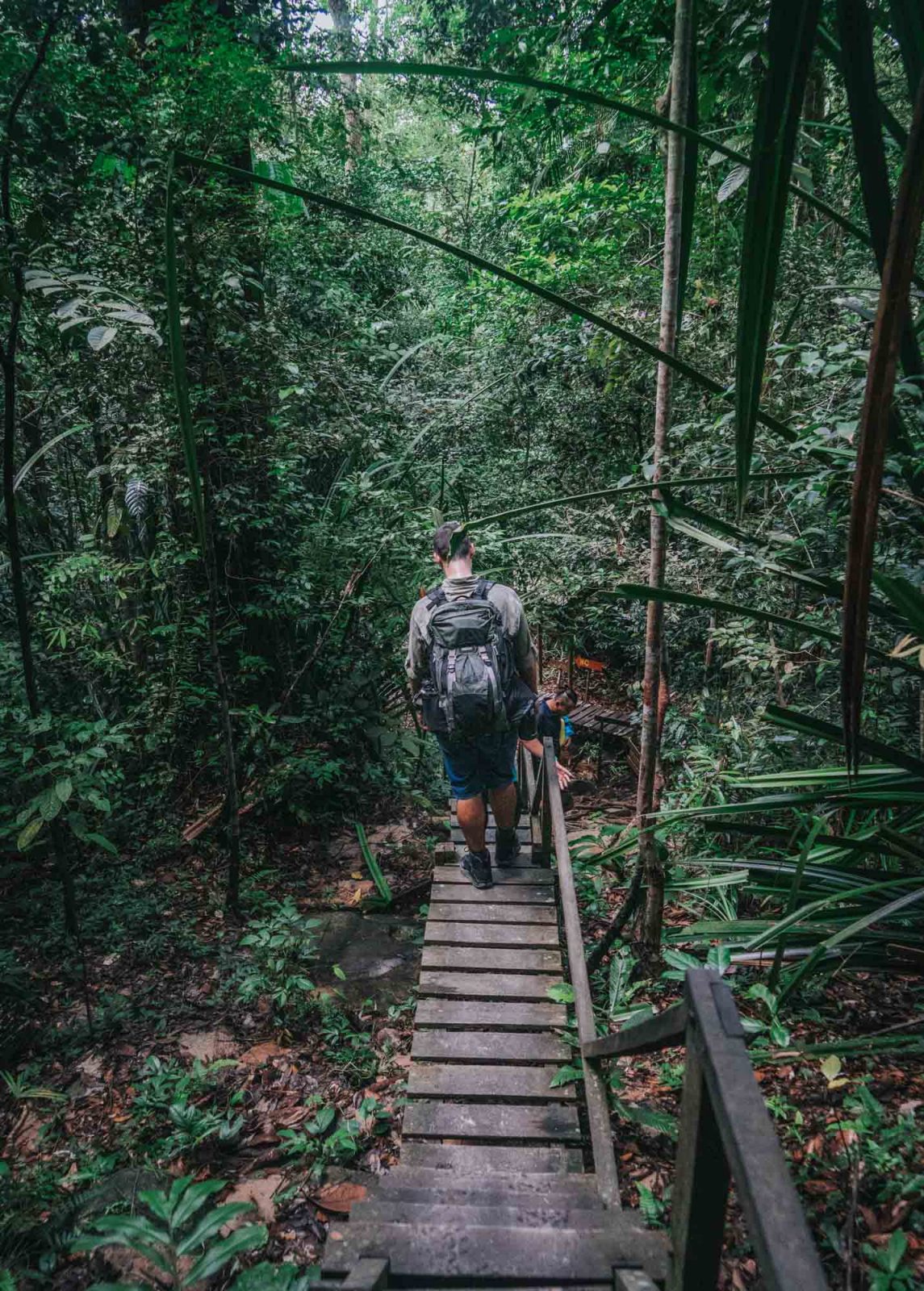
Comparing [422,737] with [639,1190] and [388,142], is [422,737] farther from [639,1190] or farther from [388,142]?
[388,142]

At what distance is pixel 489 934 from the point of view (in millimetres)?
3389

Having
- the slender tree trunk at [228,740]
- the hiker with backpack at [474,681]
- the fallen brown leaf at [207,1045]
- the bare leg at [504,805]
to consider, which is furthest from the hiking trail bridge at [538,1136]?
the slender tree trunk at [228,740]

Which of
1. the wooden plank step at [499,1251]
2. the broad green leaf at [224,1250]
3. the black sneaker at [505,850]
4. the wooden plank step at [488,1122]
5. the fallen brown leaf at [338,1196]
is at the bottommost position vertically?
the fallen brown leaf at [338,1196]

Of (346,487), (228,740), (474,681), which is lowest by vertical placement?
A: (228,740)

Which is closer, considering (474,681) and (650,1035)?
(650,1035)

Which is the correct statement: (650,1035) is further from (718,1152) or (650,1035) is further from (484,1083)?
(484,1083)

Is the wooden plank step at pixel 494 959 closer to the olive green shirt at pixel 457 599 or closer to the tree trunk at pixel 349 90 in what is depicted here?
the olive green shirt at pixel 457 599

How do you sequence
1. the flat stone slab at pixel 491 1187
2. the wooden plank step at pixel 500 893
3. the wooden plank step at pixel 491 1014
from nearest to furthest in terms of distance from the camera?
the flat stone slab at pixel 491 1187
the wooden plank step at pixel 491 1014
the wooden plank step at pixel 500 893

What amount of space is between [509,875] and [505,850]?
151 millimetres

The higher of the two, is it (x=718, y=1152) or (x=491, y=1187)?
(x=718, y=1152)

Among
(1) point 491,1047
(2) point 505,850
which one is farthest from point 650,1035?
(2) point 505,850

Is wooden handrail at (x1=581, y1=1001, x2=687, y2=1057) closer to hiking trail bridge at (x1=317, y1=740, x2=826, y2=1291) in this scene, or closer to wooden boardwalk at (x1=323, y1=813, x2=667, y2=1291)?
hiking trail bridge at (x1=317, y1=740, x2=826, y2=1291)

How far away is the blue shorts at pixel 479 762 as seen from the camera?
349cm

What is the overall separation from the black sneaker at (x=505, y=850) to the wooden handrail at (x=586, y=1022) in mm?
615
